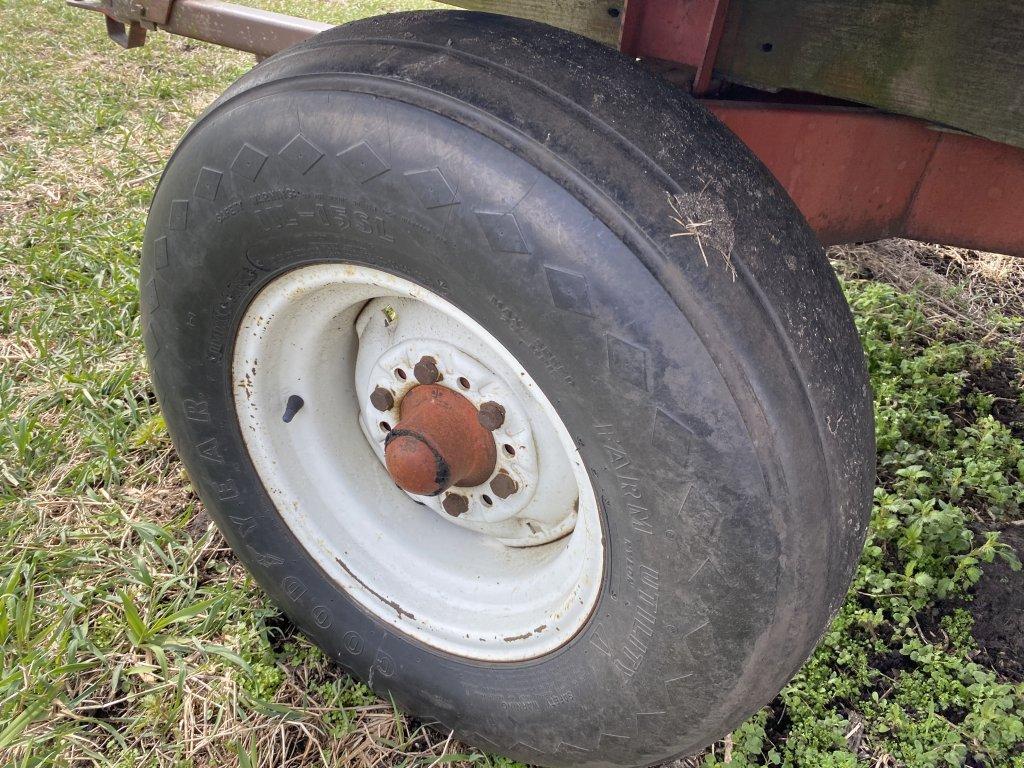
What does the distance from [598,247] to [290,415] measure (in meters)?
0.80

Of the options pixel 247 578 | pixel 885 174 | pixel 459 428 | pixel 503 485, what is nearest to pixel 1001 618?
pixel 885 174

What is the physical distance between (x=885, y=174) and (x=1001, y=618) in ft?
3.47

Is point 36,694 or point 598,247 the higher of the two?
point 598,247

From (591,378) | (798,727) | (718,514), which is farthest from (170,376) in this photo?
(798,727)

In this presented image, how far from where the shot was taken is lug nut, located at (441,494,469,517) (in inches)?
59.7

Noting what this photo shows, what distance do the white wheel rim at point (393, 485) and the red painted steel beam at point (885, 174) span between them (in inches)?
25.1

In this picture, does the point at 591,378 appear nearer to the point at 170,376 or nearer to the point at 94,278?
the point at 170,376

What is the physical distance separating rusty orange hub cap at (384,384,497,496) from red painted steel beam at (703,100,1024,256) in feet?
Answer: 2.23

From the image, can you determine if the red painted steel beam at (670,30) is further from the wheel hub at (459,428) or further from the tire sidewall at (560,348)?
the wheel hub at (459,428)

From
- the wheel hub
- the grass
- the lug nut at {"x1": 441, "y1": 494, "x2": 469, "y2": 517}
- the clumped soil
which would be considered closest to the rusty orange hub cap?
the wheel hub

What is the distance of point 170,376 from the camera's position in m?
1.50

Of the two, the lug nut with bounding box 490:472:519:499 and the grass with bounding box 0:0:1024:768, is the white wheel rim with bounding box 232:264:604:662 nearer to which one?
the lug nut with bounding box 490:472:519:499

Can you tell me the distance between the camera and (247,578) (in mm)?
1887

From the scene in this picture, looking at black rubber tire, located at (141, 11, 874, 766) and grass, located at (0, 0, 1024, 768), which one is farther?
grass, located at (0, 0, 1024, 768)
